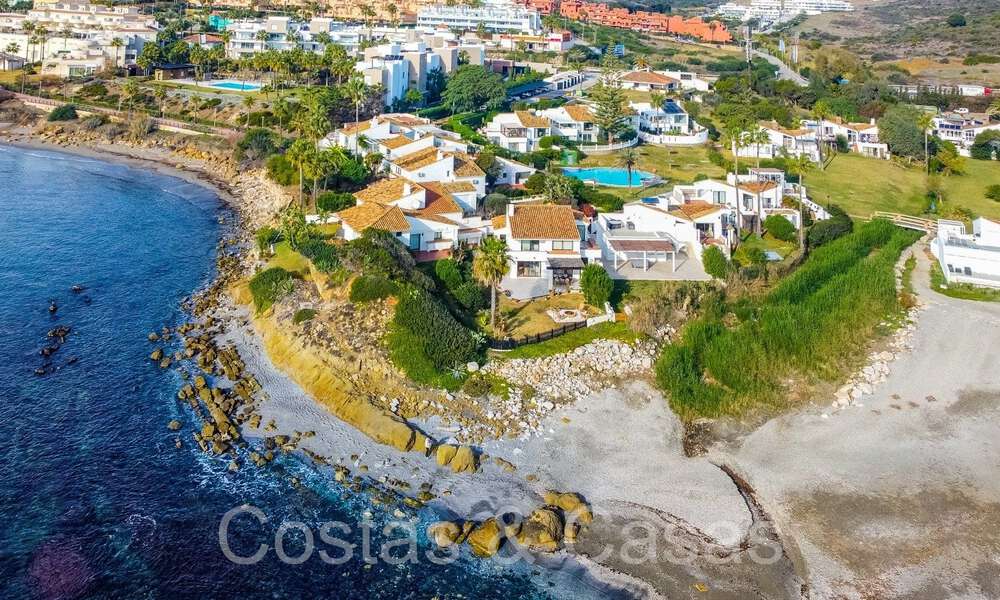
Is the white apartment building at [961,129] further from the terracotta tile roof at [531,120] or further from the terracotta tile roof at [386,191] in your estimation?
the terracotta tile roof at [386,191]

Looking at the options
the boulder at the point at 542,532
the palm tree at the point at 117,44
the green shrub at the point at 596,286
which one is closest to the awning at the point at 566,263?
the green shrub at the point at 596,286

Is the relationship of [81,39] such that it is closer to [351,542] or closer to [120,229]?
[120,229]

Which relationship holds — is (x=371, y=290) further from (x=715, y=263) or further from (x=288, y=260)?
(x=715, y=263)

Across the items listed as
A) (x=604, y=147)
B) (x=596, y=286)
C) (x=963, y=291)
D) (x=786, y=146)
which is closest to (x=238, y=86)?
(x=604, y=147)

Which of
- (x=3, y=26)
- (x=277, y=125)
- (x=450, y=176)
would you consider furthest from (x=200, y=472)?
(x=3, y=26)

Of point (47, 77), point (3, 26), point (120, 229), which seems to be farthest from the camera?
point (3, 26)
